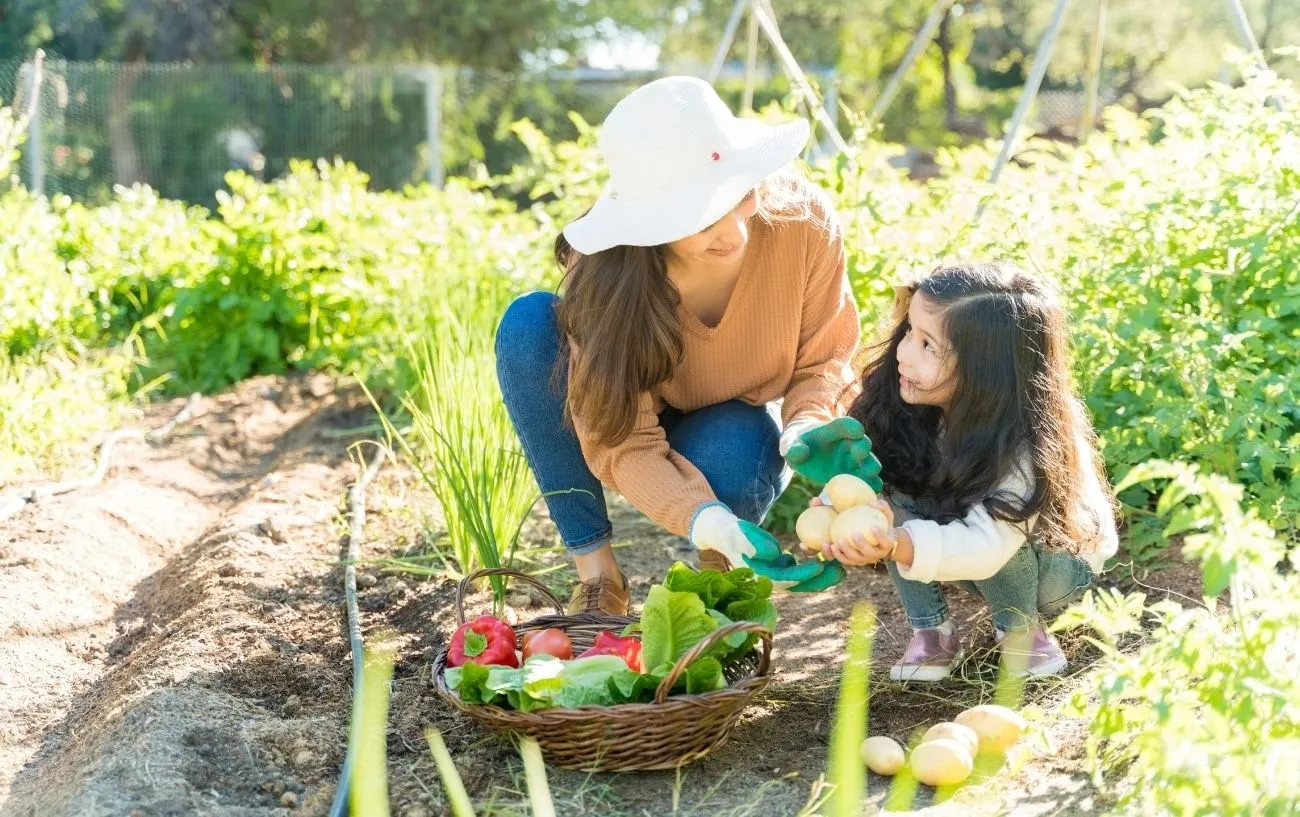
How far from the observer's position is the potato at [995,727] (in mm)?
2002

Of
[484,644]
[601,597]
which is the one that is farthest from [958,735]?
[601,597]

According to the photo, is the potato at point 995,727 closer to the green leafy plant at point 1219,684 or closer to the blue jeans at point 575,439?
the green leafy plant at point 1219,684

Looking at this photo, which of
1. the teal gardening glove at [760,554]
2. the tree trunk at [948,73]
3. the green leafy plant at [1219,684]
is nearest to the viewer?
the green leafy plant at [1219,684]

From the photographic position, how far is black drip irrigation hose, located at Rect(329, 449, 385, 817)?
1.86 m

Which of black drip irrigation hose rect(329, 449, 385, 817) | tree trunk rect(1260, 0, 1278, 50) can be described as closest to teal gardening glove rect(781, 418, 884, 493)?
black drip irrigation hose rect(329, 449, 385, 817)

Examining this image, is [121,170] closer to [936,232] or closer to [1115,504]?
[936,232]

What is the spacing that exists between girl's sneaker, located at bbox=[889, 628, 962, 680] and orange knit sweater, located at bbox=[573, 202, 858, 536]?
0.47m

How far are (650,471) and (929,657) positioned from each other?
0.64m

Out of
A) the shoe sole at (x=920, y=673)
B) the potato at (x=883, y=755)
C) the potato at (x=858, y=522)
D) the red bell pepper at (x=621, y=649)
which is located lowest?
the shoe sole at (x=920, y=673)

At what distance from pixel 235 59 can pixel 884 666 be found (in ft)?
46.6

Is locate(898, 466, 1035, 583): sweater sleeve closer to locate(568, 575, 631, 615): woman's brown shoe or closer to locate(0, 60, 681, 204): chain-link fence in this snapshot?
locate(568, 575, 631, 615): woman's brown shoe

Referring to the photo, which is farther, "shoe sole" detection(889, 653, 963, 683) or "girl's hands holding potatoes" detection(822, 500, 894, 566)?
"shoe sole" detection(889, 653, 963, 683)

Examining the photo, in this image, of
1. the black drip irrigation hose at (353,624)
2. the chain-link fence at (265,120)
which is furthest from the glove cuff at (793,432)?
the chain-link fence at (265,120)

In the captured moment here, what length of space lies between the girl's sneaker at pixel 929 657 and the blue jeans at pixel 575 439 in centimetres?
41
